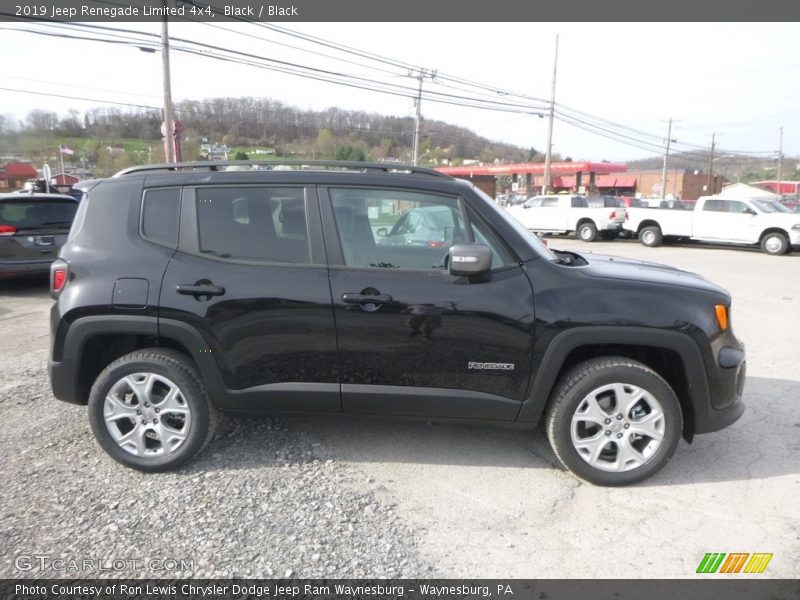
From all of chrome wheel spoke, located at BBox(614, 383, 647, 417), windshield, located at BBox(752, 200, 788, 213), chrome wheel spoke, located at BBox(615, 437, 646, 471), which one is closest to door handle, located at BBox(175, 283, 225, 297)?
chrome wheel spoke, located at BBox(614, 383, 647, 417)

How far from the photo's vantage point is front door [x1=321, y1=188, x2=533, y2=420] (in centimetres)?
323

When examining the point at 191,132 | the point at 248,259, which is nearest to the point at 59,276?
the point at 248,259

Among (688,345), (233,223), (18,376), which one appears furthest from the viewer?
(18,376)

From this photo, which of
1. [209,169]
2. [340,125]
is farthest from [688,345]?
[340,125]

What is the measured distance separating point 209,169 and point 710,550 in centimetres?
359

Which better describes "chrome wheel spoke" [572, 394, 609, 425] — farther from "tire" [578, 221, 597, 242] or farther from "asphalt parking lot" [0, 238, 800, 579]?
"tire" [578, 221, 597, 242]

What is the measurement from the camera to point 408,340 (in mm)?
3273

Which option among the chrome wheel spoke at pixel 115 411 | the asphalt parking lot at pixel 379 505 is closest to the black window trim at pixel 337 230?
the asphalt parking lot at pixel 379 505

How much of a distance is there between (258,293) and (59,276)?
1297 mm

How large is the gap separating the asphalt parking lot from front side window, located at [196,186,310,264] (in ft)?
4.39

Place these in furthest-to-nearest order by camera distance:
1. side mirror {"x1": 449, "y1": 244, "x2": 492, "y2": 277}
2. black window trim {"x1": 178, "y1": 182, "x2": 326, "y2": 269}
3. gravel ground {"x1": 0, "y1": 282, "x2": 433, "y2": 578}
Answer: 1. black window trim {"x1": 178, "y1": 182, "x2": 326, "y2": 269}
2. side mirror {"x1": 449, "y1": 244, "x2": 492, "y2": 277}
3. gravel ground {"x1": 0, "y1": 282, "x2": 433, "y2": 578}

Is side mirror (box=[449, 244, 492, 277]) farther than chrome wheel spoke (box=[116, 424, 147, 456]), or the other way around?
chrome wheel spoke (box=[116, 424, 147, 456])

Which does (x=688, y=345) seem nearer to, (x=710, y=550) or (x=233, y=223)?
(x=710, y=550)

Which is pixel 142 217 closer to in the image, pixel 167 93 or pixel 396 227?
pixel 396 227
